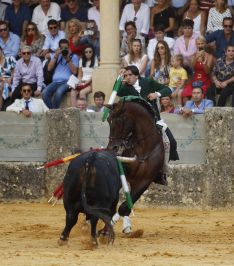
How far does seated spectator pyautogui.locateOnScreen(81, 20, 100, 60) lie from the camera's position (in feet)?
60.7

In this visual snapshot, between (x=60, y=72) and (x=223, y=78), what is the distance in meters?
2.90

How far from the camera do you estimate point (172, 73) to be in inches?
689

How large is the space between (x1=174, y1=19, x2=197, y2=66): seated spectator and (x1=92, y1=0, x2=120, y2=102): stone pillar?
104 cm

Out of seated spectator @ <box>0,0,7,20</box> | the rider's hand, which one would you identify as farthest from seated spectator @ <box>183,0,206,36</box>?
the rider's hand

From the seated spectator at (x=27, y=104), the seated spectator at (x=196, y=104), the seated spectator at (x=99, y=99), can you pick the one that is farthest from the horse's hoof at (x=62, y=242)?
the seated spectator at (x=27, y=104)

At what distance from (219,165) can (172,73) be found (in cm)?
218

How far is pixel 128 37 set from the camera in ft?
60.7

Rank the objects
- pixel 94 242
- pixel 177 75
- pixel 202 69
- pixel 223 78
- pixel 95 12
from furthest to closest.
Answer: pixel 95 12 < pixel 177 75 < pixel 202 69 < pixel 223 78 < pixel 94 242

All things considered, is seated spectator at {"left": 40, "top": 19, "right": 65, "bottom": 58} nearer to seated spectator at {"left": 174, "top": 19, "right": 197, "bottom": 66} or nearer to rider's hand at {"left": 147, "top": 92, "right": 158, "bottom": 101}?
seated spectator at {"left": 174, "top": 19, "right": 197, "bottom": 66}

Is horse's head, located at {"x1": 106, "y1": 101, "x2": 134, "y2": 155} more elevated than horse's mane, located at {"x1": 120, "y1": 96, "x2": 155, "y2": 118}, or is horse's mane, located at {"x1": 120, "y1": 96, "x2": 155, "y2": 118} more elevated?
horse's mane, located at {"x1": 120, "y1": 96, "x2": 155, "y2": 118}

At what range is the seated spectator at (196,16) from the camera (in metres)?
18.5

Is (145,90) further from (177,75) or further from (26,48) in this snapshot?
(26,48)

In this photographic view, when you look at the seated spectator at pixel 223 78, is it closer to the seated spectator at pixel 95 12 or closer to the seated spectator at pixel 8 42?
the seated spectator at pixel 95 12

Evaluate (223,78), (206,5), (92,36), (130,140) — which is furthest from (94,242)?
(206,5)
